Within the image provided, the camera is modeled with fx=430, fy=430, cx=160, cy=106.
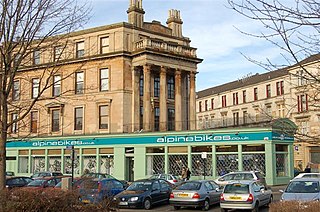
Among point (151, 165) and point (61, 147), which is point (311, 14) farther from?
point (61, 147)

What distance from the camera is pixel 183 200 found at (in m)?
21.9

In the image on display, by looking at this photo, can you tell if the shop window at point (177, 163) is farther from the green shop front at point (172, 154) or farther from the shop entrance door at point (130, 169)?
the shop entrance door at point (130, 169)

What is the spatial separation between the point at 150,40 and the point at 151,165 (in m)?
12.7

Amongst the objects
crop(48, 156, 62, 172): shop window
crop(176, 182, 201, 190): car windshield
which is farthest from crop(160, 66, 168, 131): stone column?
crop(176, 182, 201, 190): car windshield

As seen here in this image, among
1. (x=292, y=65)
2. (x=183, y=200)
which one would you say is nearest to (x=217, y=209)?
(x=183, y=200)

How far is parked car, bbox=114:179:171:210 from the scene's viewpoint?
2241 centimetres

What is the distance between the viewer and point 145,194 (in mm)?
22984

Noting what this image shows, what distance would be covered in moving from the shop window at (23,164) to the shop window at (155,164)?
15870 millimetres

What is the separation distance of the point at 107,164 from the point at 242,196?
2540cm

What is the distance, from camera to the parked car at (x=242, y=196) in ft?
64.2

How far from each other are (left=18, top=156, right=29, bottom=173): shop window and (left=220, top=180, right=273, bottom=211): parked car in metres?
33.8

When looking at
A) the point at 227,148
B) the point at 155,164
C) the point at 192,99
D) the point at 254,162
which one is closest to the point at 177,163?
the point at 155,164

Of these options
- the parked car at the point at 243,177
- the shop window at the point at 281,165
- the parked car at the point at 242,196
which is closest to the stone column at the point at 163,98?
the shop window at the point at 281,165

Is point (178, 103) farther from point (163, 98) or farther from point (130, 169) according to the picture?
point (130, 169)
